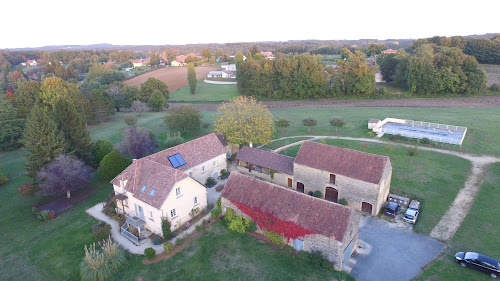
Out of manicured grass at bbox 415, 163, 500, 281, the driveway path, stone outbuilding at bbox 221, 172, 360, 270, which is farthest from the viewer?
the driveway path

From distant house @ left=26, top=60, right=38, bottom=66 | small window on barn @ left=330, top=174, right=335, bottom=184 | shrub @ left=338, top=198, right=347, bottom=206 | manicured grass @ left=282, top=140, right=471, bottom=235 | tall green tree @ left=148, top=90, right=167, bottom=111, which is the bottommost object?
shrub @ left=338, top=198, right=347, bottom=206

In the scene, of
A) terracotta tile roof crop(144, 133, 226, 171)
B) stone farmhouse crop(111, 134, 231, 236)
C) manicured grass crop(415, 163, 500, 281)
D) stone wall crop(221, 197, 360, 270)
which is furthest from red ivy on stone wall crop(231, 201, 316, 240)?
terracotta tile roof crop(144, 133, 226, 171)

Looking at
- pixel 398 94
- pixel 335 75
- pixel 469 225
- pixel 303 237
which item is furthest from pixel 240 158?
pixel 398 94

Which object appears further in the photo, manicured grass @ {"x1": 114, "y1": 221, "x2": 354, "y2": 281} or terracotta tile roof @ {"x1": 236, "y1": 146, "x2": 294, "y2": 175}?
terracotta tile roof @ {"x1": 236, "y1": 146, "x2": 294, "y2": 175}

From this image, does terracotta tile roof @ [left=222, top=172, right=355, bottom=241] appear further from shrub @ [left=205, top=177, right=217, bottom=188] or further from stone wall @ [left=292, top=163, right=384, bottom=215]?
shrub @ [left=205, top=177, right=217, bottom=188]

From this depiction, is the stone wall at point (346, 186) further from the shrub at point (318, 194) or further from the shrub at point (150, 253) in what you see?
the shrub at point (150, 253)

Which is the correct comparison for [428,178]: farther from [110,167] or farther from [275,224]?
[110,167]
